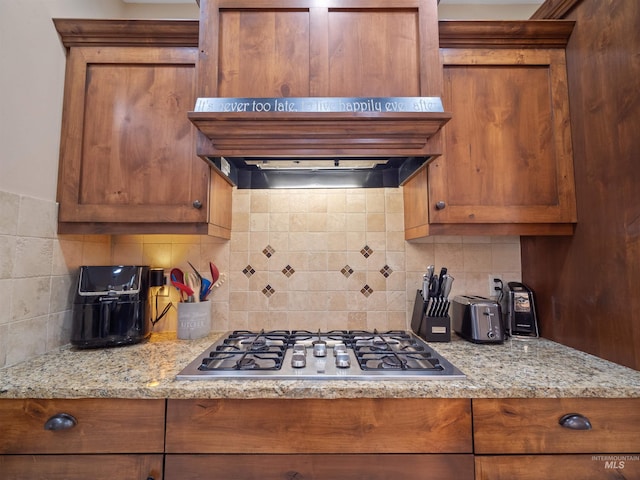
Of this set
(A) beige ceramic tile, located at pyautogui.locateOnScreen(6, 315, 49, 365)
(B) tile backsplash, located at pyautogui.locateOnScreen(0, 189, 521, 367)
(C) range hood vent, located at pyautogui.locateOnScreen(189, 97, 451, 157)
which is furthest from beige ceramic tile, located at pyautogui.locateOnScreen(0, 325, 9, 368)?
(C) range hood vent, located at pyautogui.locateOnScreen(189, 97, 451, 157)

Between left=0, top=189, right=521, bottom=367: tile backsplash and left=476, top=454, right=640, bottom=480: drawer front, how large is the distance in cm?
70

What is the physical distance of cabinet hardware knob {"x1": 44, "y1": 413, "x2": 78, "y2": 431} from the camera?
2.72ft

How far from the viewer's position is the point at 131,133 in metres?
1.21

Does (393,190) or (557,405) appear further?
(393,190)

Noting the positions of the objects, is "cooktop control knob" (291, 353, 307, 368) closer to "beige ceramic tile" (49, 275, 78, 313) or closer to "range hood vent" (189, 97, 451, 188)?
"range hood vent" (189, 97, 451, 188)

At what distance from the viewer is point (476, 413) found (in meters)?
0.85

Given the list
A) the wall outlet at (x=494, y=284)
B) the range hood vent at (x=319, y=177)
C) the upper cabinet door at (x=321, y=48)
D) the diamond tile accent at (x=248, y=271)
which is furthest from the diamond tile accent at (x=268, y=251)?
the wall outlet at (x=494, y=284)

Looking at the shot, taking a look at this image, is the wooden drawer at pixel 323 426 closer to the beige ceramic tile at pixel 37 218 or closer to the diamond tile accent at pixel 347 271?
the diamond tile accent at pixel 347 271

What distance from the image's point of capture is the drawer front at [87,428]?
845mm

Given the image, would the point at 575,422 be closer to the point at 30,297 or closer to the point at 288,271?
the point at 288,271

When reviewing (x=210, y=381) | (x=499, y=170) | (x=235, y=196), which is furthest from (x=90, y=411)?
(x=499, y=170)

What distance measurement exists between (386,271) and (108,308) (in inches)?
49.2

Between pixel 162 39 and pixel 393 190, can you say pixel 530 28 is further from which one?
pixel 162 39

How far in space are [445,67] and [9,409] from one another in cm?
190
